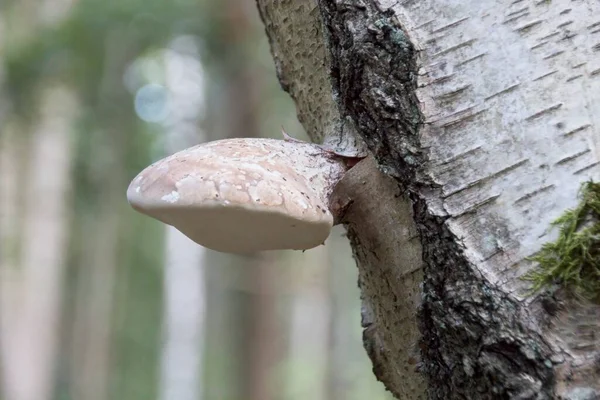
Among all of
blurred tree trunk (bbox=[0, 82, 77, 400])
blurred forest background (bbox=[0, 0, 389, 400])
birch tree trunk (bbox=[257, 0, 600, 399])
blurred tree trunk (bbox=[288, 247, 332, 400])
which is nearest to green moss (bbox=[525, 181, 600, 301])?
birch tree trunk (bbox=[257, 0, 600, 399])

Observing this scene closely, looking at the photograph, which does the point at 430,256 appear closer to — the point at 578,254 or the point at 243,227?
the point at 578,254

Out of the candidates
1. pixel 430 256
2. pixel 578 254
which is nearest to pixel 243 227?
pixel 430 256

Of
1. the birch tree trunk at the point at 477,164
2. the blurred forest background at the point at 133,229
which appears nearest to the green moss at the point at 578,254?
the birch tree trunk at the point at 477,164

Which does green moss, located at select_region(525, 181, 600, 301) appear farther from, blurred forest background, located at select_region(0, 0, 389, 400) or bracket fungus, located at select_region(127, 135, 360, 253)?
blurred forest background, located at select_region(0, 0, 389, 400)

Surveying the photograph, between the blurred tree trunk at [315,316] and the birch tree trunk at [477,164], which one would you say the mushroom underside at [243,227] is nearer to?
the birch tree trunk at [477,164]

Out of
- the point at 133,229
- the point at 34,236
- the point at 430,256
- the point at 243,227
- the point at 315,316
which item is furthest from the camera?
the point at 315,316

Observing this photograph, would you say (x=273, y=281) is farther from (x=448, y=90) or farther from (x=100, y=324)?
(x=100, y=324)

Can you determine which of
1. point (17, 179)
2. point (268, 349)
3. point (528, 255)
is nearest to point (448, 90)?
point (528, 255)
